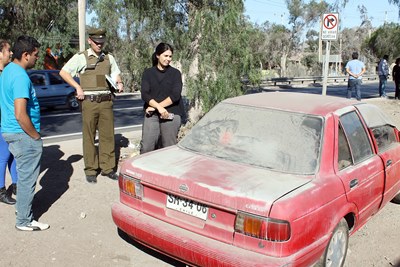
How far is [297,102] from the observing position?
4.17 m

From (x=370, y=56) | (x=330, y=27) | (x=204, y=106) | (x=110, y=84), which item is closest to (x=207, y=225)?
(x=110, y=84)

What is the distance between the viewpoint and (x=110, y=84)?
18.7 feet

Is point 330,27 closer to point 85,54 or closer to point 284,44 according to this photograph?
point 85,54

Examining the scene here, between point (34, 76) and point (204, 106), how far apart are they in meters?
9.70

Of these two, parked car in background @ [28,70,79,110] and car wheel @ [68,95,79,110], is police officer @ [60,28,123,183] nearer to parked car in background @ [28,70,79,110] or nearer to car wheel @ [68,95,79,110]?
parked car in background @ [28,70,79,110]

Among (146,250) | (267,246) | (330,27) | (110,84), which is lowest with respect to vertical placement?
(146,250)

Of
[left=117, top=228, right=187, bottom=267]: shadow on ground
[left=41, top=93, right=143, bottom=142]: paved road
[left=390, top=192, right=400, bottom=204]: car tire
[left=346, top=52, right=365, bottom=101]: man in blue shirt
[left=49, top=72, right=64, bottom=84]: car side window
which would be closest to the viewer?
[left=117, top=228, right=187, bottom=267]: shadow on ground

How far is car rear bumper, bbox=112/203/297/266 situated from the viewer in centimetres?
300

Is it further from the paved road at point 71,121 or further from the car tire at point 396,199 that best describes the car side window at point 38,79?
the car tire at point 396,199

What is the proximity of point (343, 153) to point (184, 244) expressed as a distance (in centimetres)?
160

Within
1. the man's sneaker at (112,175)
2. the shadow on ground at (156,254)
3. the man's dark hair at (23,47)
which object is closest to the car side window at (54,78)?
the man's sneaker at (112,175)

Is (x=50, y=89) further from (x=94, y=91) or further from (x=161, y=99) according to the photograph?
(x=161, y=99)

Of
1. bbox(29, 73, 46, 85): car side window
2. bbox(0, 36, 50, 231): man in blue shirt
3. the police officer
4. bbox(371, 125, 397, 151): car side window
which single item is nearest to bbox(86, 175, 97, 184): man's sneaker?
the police officer

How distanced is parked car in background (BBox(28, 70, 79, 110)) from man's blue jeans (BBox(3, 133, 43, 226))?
1107 centimetres
